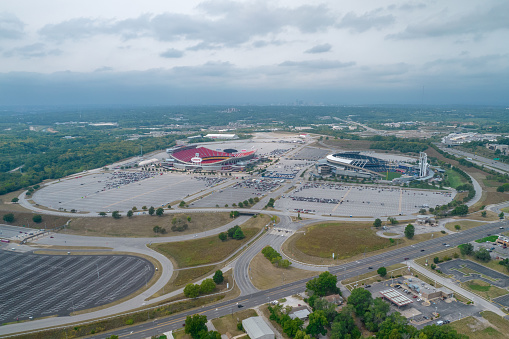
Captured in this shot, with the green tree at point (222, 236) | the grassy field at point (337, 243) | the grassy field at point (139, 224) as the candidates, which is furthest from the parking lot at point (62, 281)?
the grassy field at point (337, 243)

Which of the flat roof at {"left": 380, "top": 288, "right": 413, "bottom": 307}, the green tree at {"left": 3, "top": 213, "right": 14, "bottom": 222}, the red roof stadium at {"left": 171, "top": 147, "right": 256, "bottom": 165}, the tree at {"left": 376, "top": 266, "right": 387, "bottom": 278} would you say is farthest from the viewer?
the red roof stadium at {"left": 171, "top": 147, "right": 256, "bottom": 165}

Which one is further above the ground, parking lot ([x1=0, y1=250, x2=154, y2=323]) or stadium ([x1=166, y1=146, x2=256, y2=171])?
stadium ([x1=166, y1=146, x2=256, y2=171])

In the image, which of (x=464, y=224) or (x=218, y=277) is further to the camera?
(x=464, y=224)

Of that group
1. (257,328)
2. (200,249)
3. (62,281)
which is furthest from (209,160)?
(257,328)

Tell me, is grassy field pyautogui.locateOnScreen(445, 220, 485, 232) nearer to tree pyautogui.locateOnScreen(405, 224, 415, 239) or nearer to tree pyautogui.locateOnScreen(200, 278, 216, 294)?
tree pyautogui.locateOnScreen(405, 224, 415, 239)

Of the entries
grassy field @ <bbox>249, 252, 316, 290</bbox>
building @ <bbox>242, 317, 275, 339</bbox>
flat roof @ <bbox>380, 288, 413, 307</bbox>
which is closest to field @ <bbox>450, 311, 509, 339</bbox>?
flat roof @ <bbox>380, 288, 413, 307</bbox>

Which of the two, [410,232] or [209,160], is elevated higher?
[209,160]

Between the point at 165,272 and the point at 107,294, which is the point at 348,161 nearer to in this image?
the point at 165,272

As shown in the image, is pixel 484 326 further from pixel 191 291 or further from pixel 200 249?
pixel 200 249
